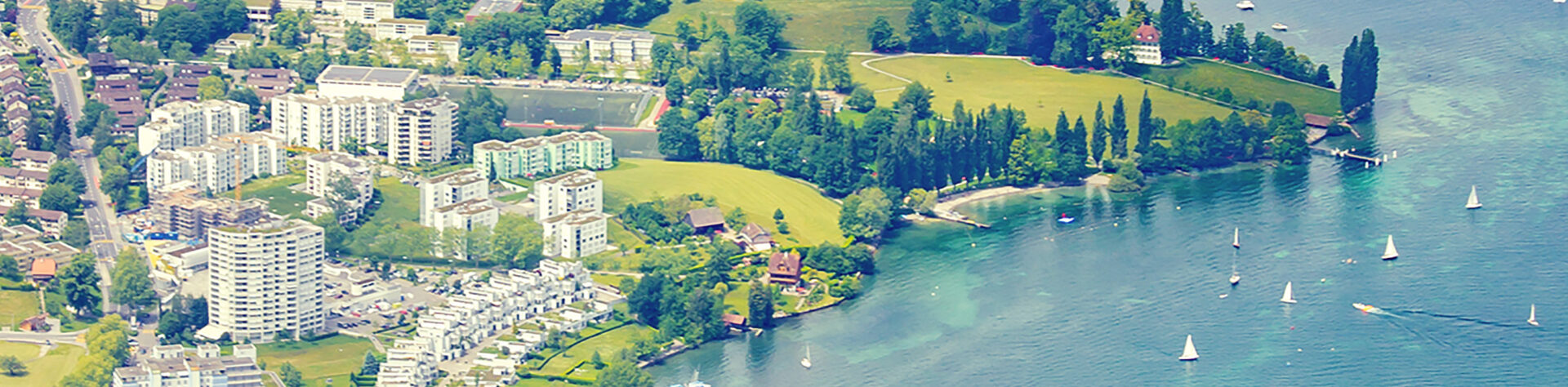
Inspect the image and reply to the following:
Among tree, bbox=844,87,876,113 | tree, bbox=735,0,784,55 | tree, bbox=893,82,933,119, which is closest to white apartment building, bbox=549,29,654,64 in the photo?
tree, bbox=735,0,784,55

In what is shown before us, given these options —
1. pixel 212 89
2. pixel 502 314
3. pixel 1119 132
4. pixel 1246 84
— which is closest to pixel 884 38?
pixel 1246 84

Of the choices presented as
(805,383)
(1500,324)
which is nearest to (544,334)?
(805,383)

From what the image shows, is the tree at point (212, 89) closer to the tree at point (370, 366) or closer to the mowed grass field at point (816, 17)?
the mowed grass field at point (816, 17)

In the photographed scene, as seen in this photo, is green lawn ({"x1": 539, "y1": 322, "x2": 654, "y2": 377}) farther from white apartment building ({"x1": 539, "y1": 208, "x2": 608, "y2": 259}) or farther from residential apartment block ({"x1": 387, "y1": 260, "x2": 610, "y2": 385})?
white apartment building ({"x1": 539, "y1": 208, "x2": 608, "y2": 259})

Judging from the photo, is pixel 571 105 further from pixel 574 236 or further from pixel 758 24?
pixel 574 236

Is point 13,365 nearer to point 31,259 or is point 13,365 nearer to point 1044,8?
point 31,259

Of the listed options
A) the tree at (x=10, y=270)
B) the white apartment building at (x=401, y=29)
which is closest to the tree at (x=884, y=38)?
the white apartment building at (x=401, y=29)
